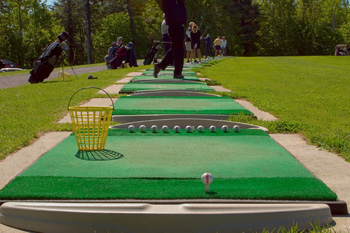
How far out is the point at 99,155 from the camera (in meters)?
4.90

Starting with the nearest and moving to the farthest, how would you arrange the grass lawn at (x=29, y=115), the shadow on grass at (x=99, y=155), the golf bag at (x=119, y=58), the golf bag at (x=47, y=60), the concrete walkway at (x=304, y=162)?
the concrete walkway at (x=304, y=162)
the shadow on grass at (x=99, y=155)
the grass lawn at (x=29, y=115)
the golf bag at (x=47, y=60)
the golf bag at (x=119, y=58)

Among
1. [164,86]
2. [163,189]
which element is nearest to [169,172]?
[163,189]

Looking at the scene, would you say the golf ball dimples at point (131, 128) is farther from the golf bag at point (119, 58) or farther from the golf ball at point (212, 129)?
the golf bag at point (119, 58)

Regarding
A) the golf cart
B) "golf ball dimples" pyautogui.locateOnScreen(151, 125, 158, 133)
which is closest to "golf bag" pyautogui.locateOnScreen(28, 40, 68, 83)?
"golf ball dimples" pyautogui.locateOnScreen(151, 125, 158, 133)

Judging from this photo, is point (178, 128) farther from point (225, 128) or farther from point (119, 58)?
point (119, 58)

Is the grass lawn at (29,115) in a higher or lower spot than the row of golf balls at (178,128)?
lower

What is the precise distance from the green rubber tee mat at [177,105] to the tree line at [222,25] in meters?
57.7

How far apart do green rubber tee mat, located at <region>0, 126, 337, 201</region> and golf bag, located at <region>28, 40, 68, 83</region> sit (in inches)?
449

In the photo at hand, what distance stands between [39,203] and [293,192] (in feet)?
6.15

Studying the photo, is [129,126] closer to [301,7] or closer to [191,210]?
[191,210]

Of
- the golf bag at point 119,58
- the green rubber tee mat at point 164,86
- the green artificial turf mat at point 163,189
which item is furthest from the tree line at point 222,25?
the green artificial turf mat at point 163,189

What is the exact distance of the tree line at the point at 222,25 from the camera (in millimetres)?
73375

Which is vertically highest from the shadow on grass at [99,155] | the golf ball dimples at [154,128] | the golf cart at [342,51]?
the shadow on grass at [99,155]

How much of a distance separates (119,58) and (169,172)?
23142mm
